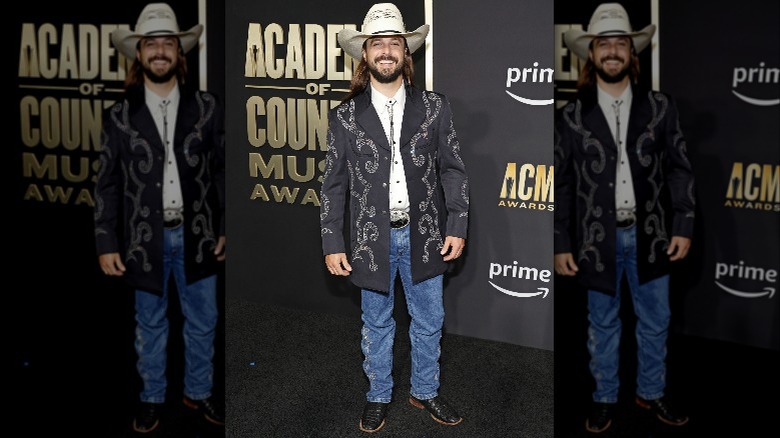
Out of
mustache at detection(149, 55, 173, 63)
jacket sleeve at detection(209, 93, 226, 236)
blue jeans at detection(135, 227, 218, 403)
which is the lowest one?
blue jeans at detection(135, 227, 218, 403)

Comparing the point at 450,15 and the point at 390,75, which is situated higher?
the point at 450,15

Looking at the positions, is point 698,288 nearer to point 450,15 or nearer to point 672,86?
point 672,86

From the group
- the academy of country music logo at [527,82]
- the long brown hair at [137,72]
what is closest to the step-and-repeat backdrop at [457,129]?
the academy of country music logo at [527,82]

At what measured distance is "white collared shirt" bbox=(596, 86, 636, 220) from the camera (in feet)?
6.23

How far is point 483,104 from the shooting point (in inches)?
121

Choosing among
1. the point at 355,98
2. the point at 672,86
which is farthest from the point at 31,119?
the point at 672,86

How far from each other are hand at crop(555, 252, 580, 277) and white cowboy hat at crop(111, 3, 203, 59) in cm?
144

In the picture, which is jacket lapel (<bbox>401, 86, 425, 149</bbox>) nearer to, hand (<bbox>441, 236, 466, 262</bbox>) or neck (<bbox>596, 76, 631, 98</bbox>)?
hand (<bbox>441, 236, 466, 262</bbox>)

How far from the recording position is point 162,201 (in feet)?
8.84

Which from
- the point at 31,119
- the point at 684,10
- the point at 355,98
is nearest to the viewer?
the point at 684,10

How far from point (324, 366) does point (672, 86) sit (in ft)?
6.60

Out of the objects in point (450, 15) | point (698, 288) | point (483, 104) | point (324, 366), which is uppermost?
point (450, 15)

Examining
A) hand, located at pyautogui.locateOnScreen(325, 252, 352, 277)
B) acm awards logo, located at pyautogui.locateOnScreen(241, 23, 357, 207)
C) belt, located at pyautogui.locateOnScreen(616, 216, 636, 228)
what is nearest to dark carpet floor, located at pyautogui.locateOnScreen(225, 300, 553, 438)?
hand, located at pyautogui.locateOnScreen(325, 252, 352, 277)

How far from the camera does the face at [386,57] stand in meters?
2.89
